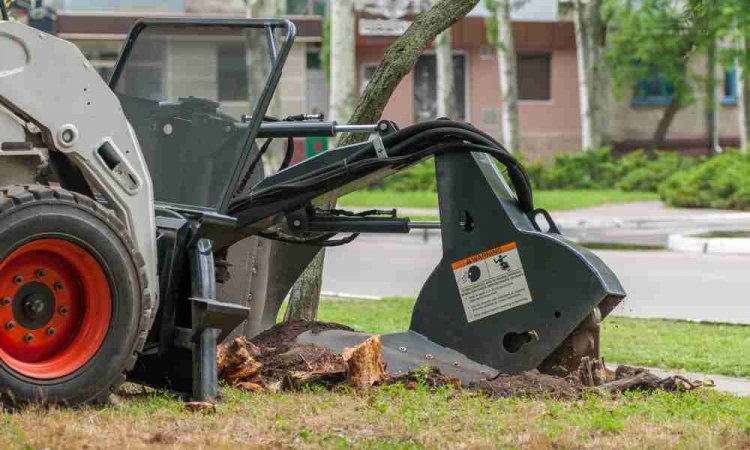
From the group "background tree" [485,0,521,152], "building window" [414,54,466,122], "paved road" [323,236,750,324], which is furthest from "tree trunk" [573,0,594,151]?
"paved road" [323,236,750,324]

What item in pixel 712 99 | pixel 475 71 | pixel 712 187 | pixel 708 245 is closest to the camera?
pixel 708 245

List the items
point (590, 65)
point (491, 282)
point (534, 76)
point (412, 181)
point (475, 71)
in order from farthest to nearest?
1. point (534, 76)
2. point (475, 71)
3. point (590, 65)
4. point (412, 181)
5. point (491, 282)

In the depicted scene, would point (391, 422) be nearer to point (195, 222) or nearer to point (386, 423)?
point (386, 423)

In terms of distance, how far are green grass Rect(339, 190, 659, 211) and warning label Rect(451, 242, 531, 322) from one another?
69.6 feet

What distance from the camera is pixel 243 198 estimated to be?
7.24 m

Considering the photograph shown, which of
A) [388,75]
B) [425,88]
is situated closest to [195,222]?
[388,75]

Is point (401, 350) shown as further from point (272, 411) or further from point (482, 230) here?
point (272, 411)

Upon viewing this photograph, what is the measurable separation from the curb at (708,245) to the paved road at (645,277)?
0.56 metres

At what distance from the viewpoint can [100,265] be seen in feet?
21.0

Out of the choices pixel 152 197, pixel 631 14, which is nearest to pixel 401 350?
pixel 152 197

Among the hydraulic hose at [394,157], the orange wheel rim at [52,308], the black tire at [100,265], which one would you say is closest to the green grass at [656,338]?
the hydraulic hose at [394,157]

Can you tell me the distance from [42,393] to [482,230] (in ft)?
7.92

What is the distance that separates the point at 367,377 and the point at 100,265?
1528mm

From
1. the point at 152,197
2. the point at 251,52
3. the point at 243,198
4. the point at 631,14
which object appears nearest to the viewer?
the point at 152,197
